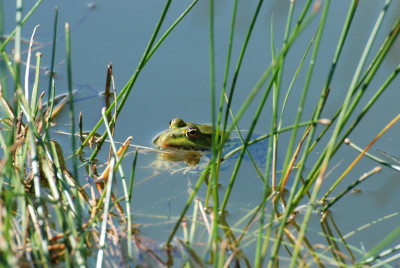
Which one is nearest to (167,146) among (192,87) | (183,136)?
(183,136)

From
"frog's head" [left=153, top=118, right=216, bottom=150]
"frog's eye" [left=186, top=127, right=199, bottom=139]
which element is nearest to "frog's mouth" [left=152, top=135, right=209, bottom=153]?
"frog's head" [left=153, top=118, right=216, bottom=150]

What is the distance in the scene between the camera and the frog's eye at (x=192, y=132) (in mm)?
4500

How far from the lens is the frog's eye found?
177 inches

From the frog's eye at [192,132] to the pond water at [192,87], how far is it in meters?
0.24

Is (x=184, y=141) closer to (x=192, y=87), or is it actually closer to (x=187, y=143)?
(x=187, y=143)

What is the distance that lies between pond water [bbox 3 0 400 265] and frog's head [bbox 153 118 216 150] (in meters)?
0.13

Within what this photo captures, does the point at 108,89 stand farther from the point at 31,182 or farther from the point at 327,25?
the point at 327,25

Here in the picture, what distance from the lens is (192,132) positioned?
455cm

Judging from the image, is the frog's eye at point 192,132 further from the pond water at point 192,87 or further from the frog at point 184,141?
the pond water at point 192,87

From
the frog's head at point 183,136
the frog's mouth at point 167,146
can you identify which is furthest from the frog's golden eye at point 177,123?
the frog's mouth at point 167,146

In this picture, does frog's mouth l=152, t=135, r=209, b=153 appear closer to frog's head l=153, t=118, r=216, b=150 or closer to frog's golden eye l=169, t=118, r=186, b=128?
frog's head l=153, t=118, r=216, b=150

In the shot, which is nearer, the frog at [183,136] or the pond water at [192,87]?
the pond water at [192,87]

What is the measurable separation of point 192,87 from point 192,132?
0.58m

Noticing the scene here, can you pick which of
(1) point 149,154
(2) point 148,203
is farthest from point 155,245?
(1) point 149,154
